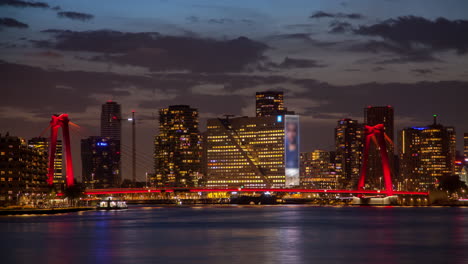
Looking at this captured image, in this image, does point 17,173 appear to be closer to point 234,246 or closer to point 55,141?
point 55,141

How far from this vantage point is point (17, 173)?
539ft

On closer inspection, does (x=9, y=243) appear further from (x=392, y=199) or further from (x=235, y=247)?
(x=392, y=199)

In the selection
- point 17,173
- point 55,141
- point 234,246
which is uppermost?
point 55,141

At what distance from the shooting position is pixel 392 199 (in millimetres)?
182250

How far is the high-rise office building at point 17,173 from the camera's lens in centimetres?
16000

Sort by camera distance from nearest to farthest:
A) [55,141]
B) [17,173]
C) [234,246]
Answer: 1. [234,246]
2. [55,141]
3. [17,173]

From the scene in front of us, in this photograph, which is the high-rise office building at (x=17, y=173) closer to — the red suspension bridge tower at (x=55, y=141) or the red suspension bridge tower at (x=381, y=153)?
the red suspension bridge tower at (x=55, y=141)

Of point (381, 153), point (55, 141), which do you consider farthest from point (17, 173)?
point (381, 153)

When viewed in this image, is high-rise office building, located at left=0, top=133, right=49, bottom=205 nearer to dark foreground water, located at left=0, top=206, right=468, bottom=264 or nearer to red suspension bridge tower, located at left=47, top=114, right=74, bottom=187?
red suspension bridge tower, located at left=47, top=114, right=74, bottom=187

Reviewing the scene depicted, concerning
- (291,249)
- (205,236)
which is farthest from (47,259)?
(205,236)

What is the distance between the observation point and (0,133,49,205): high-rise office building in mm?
160000

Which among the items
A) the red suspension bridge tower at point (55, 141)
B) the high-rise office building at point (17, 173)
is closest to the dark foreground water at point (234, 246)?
the red suspension bridge tower at point (55, 141)

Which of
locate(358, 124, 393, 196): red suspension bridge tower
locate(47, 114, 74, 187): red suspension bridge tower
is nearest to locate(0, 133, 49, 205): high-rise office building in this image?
locate(47, 114, 74, 187): red suspension bridge tower

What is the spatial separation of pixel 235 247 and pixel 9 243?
59.9 ft
